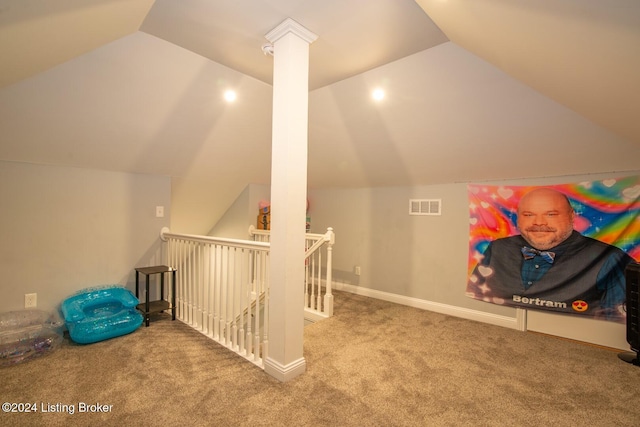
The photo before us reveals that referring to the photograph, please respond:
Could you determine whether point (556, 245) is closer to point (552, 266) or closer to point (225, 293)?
point (552, 266)

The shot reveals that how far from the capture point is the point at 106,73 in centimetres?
230

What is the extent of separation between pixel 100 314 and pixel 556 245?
4.53 metres

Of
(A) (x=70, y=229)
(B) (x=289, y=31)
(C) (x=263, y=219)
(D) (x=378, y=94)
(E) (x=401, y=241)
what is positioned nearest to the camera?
(B) (x=289, y=31)

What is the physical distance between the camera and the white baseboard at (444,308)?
3.15 meters

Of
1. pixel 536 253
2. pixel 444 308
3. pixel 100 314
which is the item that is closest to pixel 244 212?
pixel 100 314

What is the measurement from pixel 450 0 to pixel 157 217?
3.52 m

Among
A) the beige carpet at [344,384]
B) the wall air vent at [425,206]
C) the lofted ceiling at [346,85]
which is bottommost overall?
the beige carpet at [344,384]

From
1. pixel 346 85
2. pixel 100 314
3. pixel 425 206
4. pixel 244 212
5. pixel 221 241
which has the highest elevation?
pixel 346 85

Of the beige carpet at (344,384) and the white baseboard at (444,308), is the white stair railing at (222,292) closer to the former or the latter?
the beige carpet at (344,384)

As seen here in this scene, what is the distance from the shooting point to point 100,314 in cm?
285

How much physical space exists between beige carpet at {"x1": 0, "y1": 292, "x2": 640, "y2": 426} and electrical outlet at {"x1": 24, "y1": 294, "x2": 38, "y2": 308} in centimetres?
68

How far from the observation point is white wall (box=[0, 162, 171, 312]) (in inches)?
104

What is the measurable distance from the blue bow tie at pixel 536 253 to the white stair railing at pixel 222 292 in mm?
2651

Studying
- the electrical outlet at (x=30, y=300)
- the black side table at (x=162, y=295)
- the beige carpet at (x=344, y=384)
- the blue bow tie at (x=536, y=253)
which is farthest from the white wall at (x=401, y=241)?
the electrical outlet at (x=30, y=300)
